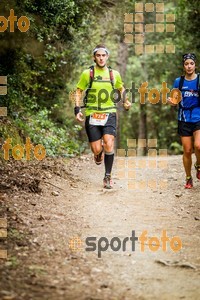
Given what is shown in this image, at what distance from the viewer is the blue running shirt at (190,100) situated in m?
9.78

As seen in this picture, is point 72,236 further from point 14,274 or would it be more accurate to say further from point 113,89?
point 113,89

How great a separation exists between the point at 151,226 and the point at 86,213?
3.49 ft

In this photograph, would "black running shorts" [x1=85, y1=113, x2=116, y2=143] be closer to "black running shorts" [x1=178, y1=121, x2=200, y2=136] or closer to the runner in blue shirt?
the runner in blue shirt

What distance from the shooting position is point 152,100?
2923cm

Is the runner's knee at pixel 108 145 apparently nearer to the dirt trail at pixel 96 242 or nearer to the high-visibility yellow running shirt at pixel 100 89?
the high-visibility yellow running shirt at pixel 100 89

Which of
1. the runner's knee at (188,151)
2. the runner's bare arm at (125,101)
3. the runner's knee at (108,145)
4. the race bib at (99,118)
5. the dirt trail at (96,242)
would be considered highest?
the runner's bare arm at (125,101)

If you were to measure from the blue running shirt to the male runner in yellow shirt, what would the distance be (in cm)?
110

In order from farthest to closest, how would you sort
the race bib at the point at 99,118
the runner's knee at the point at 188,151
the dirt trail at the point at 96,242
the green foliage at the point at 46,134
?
the green foliage at the point at 46,134, the runner's knee at the point at 188,151, the race bib at the point at 99,118, the dirt trail at the point at 96,242

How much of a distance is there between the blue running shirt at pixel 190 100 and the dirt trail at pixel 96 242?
4.70ft

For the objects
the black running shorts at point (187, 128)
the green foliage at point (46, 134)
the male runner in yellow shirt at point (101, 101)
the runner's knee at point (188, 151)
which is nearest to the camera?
the male runner in yellow shirt at point (101, 101)

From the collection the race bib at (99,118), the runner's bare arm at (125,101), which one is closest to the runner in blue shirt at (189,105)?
the runner's bare arm at (125,101)

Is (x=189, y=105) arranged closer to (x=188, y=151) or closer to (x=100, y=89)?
(x=188, y=151)

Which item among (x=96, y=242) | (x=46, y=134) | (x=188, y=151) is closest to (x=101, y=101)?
(x=188, y=151)

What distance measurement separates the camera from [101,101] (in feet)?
31.7
